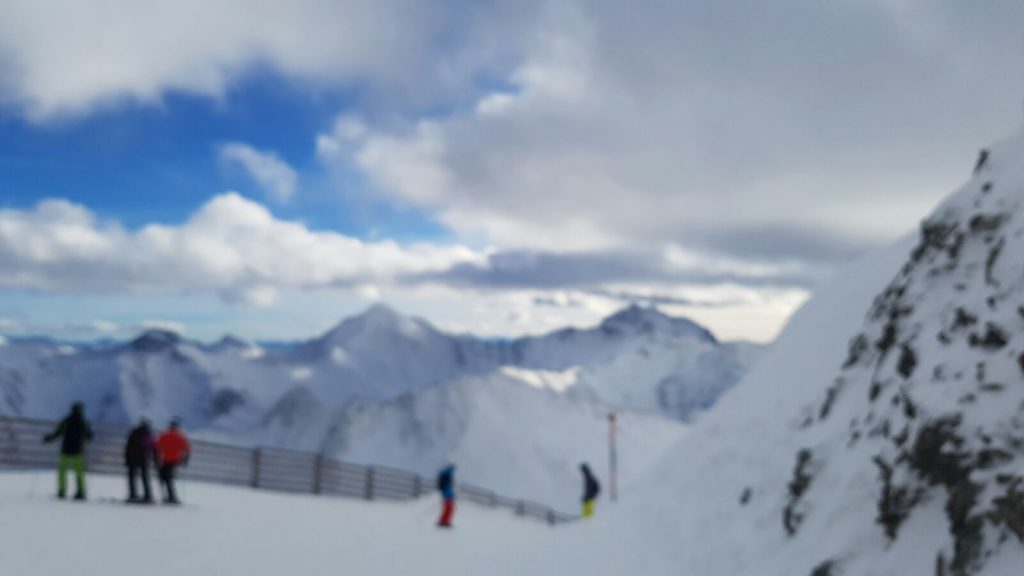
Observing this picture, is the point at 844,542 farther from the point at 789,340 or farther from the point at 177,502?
the point at 177,502

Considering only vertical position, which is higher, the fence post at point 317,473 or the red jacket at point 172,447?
the red jacket at point 172,447

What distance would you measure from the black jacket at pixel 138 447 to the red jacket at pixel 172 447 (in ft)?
1.54

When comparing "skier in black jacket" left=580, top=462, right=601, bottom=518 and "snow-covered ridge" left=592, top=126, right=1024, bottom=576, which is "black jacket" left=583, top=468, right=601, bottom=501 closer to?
"skier in black jacket" left=580, top=462, right=601, bottom=518

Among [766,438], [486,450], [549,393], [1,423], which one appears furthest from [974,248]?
[549,393]

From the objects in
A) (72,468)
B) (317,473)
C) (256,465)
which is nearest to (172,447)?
(72,468)

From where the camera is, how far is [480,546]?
52.8 ft

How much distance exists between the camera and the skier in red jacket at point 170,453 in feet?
52.7

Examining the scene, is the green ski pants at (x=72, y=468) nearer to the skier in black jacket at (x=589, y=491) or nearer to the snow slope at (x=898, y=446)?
the snow slope at (x=898, y=446)

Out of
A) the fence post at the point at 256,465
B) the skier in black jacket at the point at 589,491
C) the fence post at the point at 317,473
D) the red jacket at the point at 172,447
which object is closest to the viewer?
the red jacket at the point at 172,447

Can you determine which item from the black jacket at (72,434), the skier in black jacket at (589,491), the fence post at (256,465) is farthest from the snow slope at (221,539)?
the skier in black jacket at (589,491)

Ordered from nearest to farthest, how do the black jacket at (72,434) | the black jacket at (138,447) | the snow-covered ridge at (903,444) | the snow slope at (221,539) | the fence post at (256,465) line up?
1. the snow-covered ridge at (903,444)
2. the snow slope at (221,539)
3. the black jacket at (72,434)
4. the black jacket at (138,447)
5. the fence post at (256,465)

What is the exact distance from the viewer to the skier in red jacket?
1606 centimetres

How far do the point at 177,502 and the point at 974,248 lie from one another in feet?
49.2

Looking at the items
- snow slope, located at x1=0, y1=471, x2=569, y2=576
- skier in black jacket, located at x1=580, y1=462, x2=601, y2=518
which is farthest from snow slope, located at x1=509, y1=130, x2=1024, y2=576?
skier in black jacket, located at x1=580, y1=462, x2=601, y2=518
